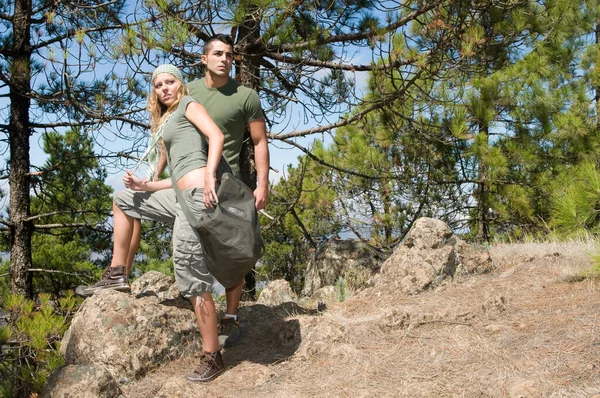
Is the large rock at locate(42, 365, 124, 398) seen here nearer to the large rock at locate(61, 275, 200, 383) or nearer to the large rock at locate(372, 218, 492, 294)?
the large rock at locate(61, 275, 200, 383)

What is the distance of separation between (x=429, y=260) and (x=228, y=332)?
2.26 meters

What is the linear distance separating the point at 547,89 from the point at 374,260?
18.2 ft

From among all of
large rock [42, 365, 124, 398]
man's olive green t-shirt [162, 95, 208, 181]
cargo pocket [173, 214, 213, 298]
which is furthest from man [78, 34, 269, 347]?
large rock [42, 365, 124, 398]

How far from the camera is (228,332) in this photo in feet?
14.3

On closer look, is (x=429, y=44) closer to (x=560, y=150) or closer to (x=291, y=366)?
(x=291, y=366)

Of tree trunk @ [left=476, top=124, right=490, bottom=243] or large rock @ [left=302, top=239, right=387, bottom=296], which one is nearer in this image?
large rock @ [left=302, top=239, right=387, bottom=296]

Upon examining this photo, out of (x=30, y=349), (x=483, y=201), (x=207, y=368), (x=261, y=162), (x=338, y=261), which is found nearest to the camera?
(x=207, y=368)

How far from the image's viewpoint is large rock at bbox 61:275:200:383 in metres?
3.83

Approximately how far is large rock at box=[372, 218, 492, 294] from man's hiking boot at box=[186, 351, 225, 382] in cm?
224

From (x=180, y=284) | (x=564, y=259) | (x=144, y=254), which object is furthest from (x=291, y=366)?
(x=144, y=254)

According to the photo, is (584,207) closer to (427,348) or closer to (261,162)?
(427,348)

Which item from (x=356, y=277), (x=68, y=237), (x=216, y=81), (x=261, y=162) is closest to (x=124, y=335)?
(x=261, y=162)

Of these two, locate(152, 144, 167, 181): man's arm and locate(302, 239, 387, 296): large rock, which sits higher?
locate(152, 144, 167, 181): man's arm

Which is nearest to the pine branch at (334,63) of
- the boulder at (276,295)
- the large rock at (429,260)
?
the large rock at (429,260)
